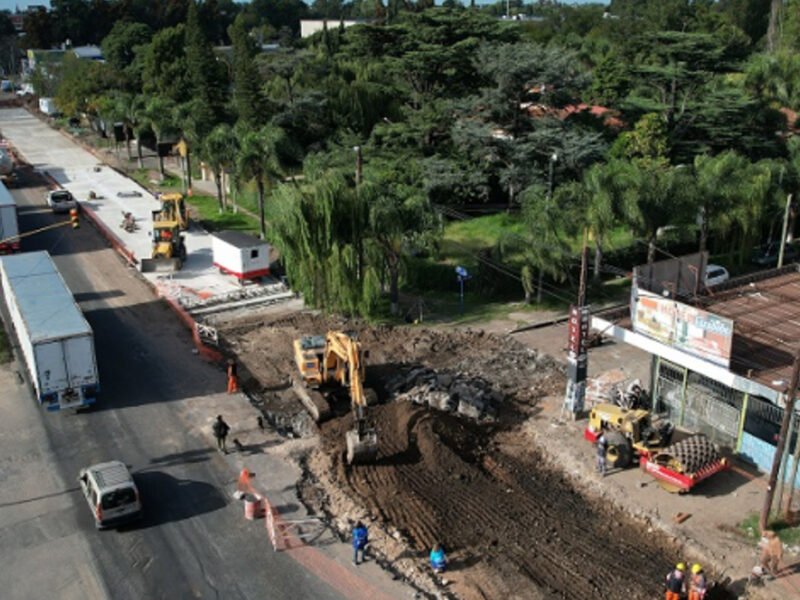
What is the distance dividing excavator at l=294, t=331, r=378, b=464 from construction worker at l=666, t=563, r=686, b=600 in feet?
32.4

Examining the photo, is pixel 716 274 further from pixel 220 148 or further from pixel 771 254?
pixel 220 148

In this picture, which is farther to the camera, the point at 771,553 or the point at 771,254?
the point at 771,254

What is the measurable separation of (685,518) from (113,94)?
83.8m

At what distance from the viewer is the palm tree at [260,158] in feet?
160

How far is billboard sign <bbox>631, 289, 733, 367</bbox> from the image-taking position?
79.9 feet


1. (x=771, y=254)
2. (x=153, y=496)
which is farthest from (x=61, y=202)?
(x=771, y=254)

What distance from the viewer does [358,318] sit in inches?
1489

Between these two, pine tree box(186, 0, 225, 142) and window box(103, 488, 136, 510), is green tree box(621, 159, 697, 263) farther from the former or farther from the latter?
pine tree box(186, 0, 225, 142)

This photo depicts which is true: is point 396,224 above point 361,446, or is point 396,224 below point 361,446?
above

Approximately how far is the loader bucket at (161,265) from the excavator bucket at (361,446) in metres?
22.9

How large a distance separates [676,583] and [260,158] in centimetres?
3723

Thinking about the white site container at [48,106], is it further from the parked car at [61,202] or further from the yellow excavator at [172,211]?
the yellow excavator at [172,211]

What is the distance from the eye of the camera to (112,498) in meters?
21.7

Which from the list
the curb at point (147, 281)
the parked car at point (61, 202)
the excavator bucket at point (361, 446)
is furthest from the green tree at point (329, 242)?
the parked car at point (61, 202)
